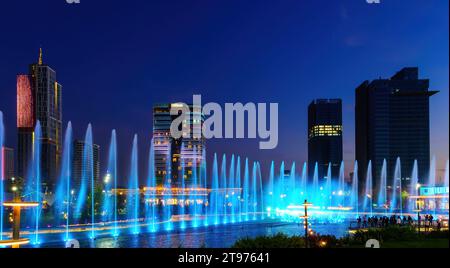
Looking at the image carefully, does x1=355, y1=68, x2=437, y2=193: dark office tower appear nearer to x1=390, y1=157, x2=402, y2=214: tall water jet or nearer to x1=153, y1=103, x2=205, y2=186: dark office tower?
x1=390, y1=157, x2=402, y2=214: tall water jet

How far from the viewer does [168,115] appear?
108m

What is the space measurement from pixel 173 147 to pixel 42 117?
3245cm

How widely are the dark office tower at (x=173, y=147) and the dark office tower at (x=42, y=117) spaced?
2104 centimetres

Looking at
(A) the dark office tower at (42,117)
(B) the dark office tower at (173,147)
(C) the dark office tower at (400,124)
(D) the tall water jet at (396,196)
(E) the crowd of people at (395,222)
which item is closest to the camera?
(E) the crowd of people at (395,222)

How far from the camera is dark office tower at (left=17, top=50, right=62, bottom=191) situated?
10775 centimetres

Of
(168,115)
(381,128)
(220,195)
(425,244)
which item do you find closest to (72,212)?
(220,195)

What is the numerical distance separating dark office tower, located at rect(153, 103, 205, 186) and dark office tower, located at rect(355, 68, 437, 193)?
Result: 43.9 m

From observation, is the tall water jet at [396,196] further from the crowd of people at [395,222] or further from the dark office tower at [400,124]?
the crowd of people at [395,222]

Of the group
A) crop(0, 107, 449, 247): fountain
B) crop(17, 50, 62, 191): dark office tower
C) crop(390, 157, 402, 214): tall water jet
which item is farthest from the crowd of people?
crop(17, 50, 62, 191): dark office tower

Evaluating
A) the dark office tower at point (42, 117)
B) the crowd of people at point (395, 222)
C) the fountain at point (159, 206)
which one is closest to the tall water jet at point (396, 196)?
the fountain at point (159, 206)

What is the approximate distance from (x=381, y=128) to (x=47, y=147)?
7802 cm

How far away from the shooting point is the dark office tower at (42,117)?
10775 centimetres
